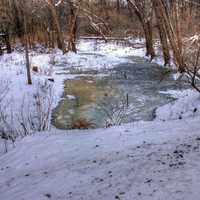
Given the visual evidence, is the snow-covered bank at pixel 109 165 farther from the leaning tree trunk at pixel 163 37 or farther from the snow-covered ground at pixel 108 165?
the leaning tree trunk at pixel 163 37

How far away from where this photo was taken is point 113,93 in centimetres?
1383

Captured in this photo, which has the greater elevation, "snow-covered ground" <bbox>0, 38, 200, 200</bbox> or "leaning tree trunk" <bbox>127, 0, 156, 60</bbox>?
"leaning tree trunk" <bbox>127, 0, 156, 60</bbox>

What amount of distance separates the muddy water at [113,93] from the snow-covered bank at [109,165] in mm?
3936

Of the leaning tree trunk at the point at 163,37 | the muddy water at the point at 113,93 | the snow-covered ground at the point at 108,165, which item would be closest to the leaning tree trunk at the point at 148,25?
the muddy water at the point at 113,93

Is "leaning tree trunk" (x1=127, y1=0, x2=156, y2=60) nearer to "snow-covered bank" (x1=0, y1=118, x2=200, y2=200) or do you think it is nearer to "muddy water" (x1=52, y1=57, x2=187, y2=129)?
"muddy water" (x1=52, y1=57, x2=187, y2=129)

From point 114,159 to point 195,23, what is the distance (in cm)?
895

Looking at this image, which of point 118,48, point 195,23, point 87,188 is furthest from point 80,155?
point 118,48

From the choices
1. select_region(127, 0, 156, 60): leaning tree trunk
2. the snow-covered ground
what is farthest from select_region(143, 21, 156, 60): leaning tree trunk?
the snow-covered ground

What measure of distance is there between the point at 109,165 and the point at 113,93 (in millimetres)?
9719

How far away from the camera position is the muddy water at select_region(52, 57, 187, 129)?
1055 cm

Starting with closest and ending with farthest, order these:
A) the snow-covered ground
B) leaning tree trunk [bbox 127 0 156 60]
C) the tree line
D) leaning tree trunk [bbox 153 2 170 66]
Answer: the snow-covered ground
leaning tree trunk [bbox 153 2 170 66]
leaning tree trunk [bbox 127 0 156 60]
the tree line

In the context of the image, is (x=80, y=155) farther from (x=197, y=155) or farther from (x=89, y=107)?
(x=89, y=107)

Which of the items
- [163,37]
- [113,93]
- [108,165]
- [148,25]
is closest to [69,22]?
[148,25]

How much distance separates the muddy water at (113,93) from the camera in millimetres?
10547
